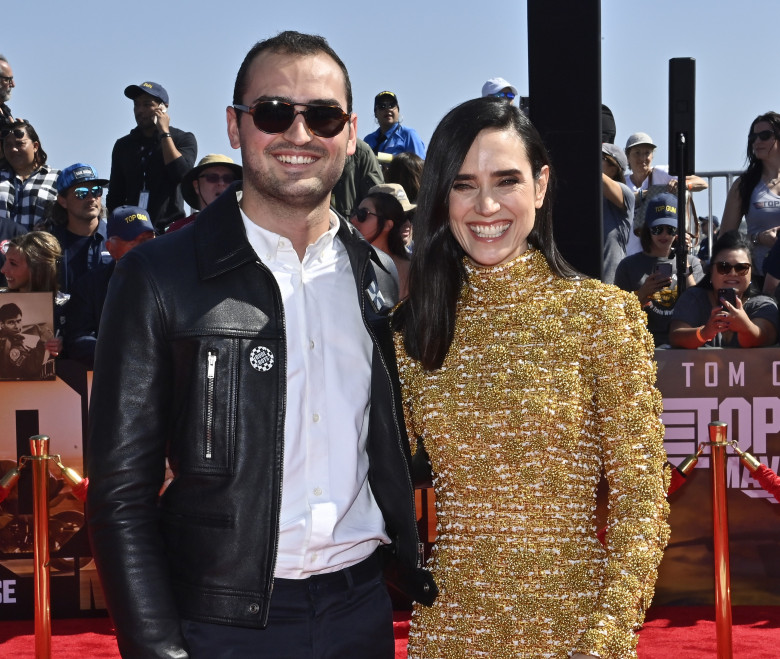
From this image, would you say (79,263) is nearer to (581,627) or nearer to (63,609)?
(63,609)

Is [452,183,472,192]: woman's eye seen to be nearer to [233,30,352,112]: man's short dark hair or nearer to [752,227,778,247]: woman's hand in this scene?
[233,30,352,112]: man's short dark hair

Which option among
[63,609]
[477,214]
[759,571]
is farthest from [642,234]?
[477,214]

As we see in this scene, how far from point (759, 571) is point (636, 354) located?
4.18 metres

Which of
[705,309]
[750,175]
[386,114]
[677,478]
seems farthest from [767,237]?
[386,114]

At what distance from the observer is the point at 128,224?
7.27 meters

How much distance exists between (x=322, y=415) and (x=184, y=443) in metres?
0.33

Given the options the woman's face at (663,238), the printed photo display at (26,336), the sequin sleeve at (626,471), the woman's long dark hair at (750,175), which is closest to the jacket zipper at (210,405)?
the sequin sleeve at (626,471)

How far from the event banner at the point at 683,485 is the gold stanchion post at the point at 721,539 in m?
0.63

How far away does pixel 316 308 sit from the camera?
2701 millimetres

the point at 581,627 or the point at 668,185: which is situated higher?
the point at 668,185

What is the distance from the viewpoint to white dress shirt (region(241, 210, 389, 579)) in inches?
101

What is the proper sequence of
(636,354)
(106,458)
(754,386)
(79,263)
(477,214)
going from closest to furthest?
(106,458) < (636,354) < (477,214) < (754,386) < (79,263)

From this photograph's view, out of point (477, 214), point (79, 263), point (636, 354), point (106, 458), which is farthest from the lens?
point (79, 263)

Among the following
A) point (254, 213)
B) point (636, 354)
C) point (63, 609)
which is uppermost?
point (254, 213)
